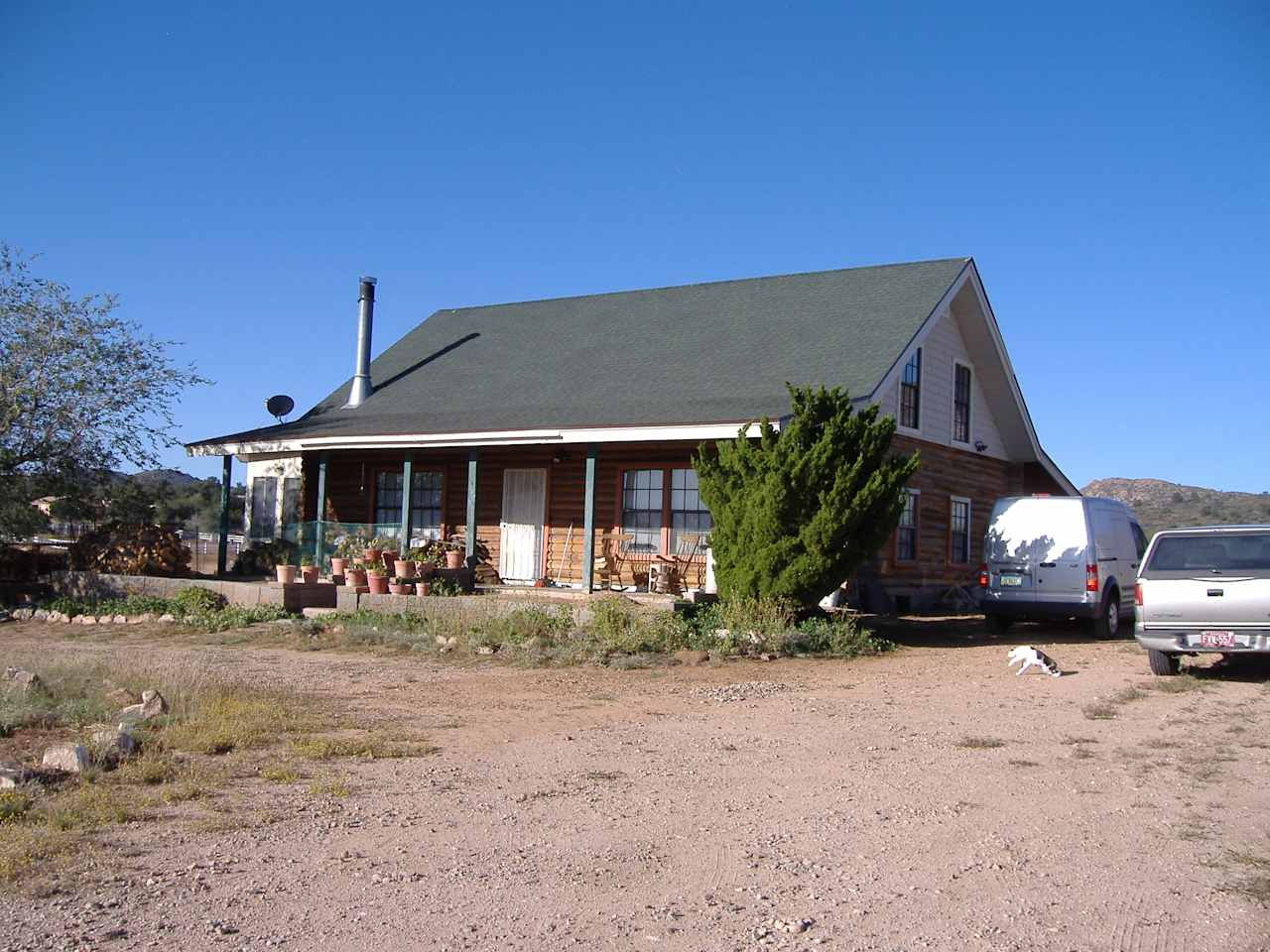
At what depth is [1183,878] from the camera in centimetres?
539

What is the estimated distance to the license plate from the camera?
11.2 meters

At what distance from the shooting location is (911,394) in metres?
20.3

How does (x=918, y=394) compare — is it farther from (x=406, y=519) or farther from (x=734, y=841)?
(x=734, y=841)

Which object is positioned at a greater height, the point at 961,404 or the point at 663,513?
the point at 961,404

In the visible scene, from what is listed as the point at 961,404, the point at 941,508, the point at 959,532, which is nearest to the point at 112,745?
the point at 941,508

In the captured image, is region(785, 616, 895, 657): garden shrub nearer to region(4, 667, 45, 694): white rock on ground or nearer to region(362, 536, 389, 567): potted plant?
region(362, 536, 389, 567): potted plant

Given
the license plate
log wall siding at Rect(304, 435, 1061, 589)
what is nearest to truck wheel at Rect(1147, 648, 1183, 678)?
the license plate

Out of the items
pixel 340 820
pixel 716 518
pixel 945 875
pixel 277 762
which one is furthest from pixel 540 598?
pixel 945 875

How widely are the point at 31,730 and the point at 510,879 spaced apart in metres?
5.02

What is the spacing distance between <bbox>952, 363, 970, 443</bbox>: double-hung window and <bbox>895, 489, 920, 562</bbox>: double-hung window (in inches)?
82.9

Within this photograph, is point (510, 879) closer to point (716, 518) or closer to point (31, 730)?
point (31, 730)

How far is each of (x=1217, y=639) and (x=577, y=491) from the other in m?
11.8

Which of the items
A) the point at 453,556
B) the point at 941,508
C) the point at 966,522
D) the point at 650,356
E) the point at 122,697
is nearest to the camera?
the point at 122,697

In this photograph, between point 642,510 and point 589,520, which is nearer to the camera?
point 589,520
